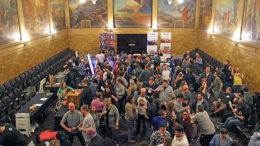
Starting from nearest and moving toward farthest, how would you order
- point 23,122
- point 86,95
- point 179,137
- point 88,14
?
point 179,137
point 23,122
point 86,95
point 88,14

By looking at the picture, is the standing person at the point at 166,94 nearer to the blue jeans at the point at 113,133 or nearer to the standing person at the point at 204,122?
the standing person at the point at 204,122

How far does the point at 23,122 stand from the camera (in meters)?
7.86

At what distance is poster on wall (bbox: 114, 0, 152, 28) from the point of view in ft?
71.9

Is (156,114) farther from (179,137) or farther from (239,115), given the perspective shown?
(239,115)

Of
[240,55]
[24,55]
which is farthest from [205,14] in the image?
[24,55]

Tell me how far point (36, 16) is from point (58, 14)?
470 cm

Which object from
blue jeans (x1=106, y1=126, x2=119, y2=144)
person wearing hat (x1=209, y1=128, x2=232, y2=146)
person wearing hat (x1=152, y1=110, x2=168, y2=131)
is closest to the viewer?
person wearing hat (x1=209, y1=128, x2=232, y2=146)

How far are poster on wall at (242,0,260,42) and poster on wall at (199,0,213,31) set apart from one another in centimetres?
601

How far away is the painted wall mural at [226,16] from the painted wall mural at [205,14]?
1509 mm

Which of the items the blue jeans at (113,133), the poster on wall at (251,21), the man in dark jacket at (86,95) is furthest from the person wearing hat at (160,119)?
the poster on wall at (251,21)

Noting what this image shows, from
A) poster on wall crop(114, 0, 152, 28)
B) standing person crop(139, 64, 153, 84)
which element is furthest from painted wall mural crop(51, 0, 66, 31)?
standing person crop(139, 64, 153, 84)

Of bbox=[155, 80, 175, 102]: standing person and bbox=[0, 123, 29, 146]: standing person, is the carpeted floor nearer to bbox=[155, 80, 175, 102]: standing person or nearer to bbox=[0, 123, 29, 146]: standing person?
bbox=[155, 80, 175, 102]: standing person

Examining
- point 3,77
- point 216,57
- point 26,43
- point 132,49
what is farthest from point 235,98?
point 132,49

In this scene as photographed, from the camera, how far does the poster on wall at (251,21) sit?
436 inches
